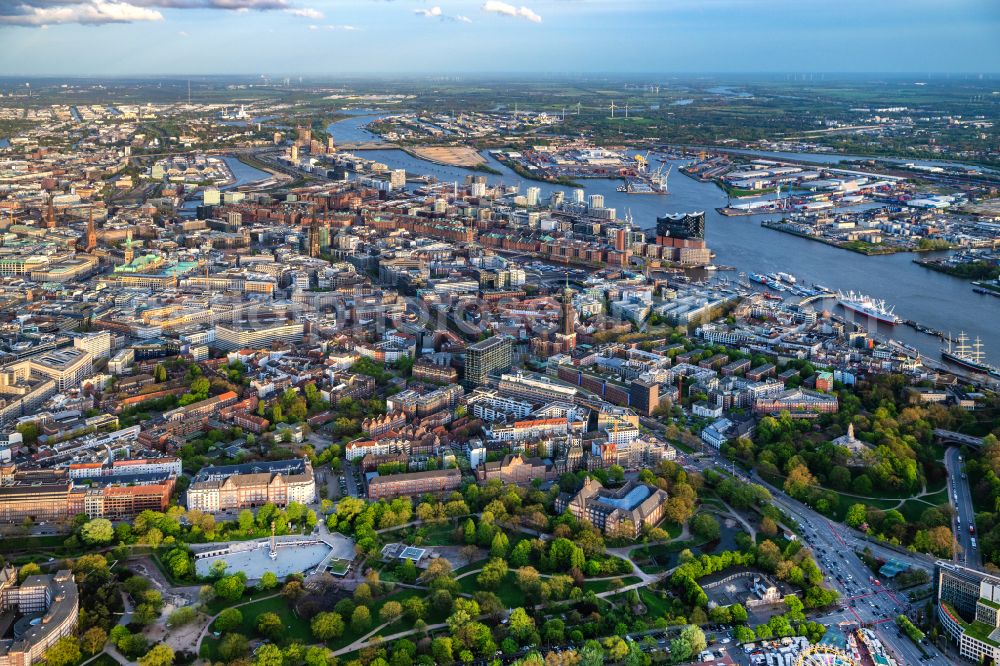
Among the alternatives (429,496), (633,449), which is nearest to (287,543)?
(429,496)

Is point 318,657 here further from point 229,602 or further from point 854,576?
point 854,576

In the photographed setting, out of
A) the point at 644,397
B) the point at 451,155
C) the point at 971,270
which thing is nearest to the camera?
the point at 644,397

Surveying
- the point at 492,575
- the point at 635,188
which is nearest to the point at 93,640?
the point at 492,575

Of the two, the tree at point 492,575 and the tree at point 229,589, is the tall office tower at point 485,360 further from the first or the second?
the tree at point 229,589

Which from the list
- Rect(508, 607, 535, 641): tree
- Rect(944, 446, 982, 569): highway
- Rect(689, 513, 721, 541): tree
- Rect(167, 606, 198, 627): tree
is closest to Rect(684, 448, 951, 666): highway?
Rect(944, 446, 982, 569): highway

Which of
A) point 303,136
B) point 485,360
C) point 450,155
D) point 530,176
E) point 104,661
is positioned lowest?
point 104,661

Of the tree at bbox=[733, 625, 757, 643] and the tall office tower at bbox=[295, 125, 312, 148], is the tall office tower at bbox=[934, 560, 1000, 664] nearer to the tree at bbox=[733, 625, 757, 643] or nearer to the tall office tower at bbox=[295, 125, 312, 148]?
the tree at bbox=[733, 625, 757, 643]
